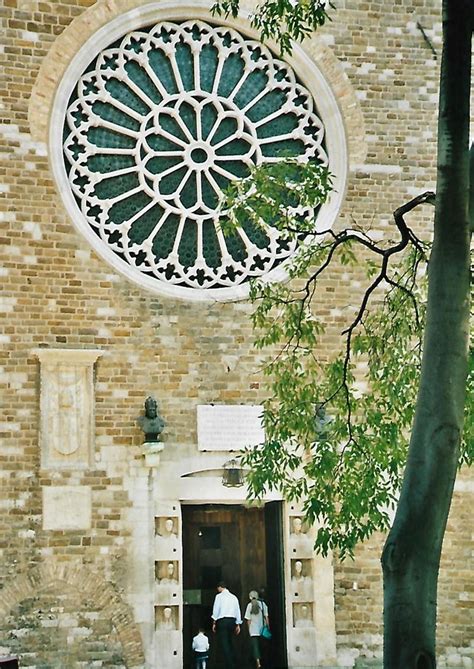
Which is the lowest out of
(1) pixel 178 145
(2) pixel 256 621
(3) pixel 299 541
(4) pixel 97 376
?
(2) pixel 256 621

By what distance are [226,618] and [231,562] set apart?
3.17ft

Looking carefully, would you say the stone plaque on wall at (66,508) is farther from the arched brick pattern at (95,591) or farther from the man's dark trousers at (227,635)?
the man's dark trousers at (227,635)

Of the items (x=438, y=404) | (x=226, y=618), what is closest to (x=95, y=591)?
(x=226, y=618)

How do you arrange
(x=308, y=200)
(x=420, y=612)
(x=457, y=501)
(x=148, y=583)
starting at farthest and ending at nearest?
(x=457, y=501) < (x=148, y=583) < (x=308, y=200) < (x=420, y=612)

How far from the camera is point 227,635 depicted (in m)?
14.2

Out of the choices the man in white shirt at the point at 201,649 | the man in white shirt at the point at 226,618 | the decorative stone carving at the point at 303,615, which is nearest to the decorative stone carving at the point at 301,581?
the decorative stone carving at the point at 303,615

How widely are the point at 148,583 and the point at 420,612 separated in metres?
7.54

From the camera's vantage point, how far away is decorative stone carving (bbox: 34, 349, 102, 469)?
13759mm

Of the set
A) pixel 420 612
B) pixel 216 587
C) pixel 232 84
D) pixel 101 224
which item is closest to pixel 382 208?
pixel 232 84

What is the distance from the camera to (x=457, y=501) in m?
14.8

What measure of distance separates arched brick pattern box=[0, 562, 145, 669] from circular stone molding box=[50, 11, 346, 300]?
3290 mm

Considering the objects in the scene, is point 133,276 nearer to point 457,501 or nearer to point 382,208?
point 382,208

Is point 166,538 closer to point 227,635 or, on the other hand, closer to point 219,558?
point 219,558

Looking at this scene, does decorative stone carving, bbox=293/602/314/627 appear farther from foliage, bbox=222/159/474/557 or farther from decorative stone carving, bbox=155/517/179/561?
foliage, bbox=222/159/474/557
